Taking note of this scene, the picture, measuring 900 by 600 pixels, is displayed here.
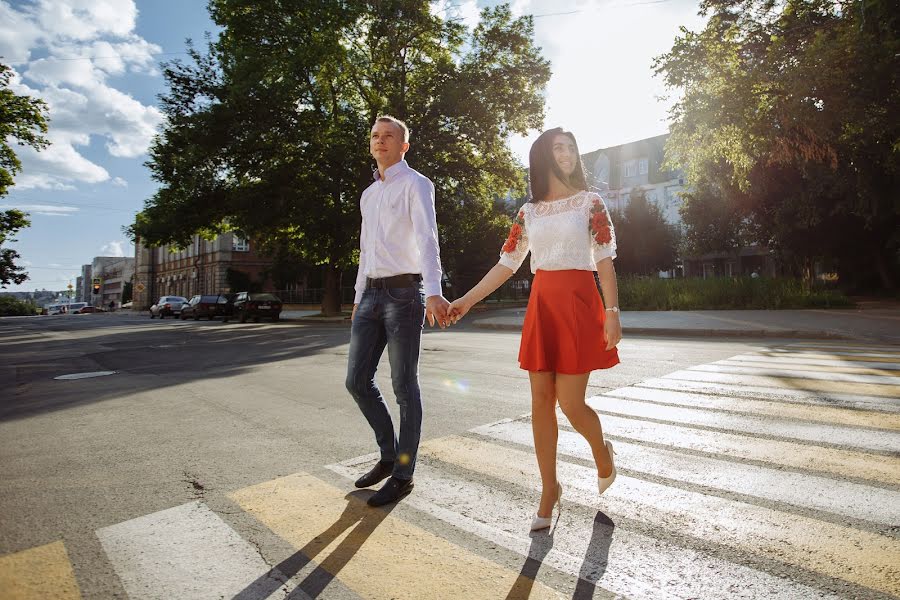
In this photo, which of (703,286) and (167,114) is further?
(167,114)

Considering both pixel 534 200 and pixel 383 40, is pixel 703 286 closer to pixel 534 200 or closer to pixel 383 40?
pixel 383 40

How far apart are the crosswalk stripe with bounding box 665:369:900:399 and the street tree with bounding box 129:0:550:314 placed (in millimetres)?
19597

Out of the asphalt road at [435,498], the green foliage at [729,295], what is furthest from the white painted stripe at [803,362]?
the green foliage at [729,295]

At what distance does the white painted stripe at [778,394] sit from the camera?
210 inches

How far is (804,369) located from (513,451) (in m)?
5.47

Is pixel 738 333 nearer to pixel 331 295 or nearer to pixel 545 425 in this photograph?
pixel 545 425

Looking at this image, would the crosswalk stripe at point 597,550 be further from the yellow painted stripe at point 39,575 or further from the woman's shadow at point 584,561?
the yellow painted stripe at point 39,575

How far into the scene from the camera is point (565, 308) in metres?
2.85

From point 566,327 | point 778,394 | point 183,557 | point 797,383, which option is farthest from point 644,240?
point 183,557

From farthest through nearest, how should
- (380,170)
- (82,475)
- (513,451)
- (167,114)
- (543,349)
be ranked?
(167,114)
(513,451)
(82,475)
(380,170)
(543,349)

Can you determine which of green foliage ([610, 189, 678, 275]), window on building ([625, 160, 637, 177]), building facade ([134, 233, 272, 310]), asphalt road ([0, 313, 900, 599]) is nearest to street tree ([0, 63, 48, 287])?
building facade ([134, 233, 272, 310])

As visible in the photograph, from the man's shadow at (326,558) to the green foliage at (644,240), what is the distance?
148ft

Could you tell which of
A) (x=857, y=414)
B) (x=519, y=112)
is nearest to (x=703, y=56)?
(x=519, y=112)

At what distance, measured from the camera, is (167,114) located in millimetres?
26047
